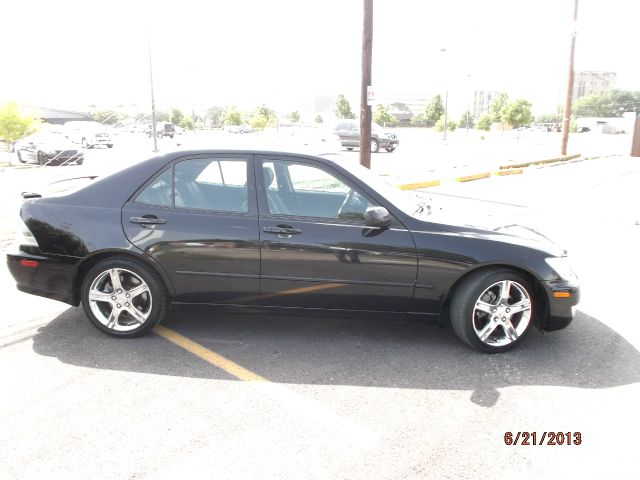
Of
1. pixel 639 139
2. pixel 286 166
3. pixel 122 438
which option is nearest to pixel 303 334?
pixel 286 166

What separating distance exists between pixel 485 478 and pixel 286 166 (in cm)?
262

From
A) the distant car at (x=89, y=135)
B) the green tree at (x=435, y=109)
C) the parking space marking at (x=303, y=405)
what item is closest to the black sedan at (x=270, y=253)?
the parking space marking at (x=303, y=405)

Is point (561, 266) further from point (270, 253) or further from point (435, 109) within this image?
point (435, 109)

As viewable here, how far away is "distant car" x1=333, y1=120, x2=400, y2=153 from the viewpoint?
28641 mm

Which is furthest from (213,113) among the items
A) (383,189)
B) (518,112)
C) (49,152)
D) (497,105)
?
(383,189)

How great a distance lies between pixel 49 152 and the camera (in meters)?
21.9

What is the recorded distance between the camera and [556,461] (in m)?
2.86

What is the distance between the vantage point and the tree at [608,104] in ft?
299

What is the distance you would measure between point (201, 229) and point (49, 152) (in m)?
20.7

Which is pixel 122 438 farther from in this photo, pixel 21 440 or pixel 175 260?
pixel 175 260

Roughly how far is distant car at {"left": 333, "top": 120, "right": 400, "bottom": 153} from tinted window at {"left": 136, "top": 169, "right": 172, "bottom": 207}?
81.9 ft

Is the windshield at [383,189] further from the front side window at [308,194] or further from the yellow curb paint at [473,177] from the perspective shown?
the yellow curb paint at [473,177]

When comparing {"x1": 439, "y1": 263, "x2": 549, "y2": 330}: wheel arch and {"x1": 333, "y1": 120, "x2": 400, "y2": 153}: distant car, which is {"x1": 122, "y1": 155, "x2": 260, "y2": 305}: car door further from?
{"x1": 333, "y1": 120, "x2": 400, "y2": 153}: distant car

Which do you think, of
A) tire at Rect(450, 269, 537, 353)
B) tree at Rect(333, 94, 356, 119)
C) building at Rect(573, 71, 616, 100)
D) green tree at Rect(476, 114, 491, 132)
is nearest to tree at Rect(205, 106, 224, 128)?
tree at Rect(333, 94, 356, 119)
